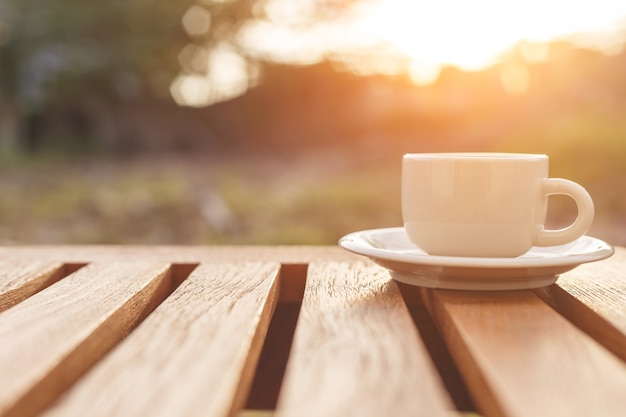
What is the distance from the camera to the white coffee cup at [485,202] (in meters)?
0.67

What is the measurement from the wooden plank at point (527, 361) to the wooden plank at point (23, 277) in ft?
1.37

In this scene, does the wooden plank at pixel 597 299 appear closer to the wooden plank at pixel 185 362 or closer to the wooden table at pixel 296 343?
the wooden table at pixel 296 343

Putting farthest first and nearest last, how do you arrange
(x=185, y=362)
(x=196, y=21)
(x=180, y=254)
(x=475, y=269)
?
(x=196, y=21)
(x=180, y=254)
(x=475, y=269)
(x=185, y=362)

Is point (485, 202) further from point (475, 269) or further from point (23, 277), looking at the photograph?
point (23, 277)

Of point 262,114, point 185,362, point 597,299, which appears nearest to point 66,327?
point 185,362

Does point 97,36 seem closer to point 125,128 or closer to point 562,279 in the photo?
point 125,128

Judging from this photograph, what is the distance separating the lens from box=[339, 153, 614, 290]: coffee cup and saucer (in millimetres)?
640

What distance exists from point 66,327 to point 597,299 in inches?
18.6

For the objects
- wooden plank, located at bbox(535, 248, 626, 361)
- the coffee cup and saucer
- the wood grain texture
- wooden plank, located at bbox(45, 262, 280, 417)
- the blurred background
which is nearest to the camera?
wooden plank, located at bbox(45, 262, 280, 417)

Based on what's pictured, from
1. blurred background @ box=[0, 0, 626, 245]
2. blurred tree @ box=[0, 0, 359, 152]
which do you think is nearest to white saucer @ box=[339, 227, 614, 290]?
blurred background @ box=[0, 0, 626, 245]

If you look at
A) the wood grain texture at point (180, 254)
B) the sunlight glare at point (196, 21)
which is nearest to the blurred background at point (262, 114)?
the sunlight glare at point (196, 21)

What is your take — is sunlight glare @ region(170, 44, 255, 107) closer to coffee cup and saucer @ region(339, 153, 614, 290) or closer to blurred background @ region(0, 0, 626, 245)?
blurred background @ region(0, 0, 626, 245)

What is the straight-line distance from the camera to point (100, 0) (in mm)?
7812

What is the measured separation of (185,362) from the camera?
0.44 m
